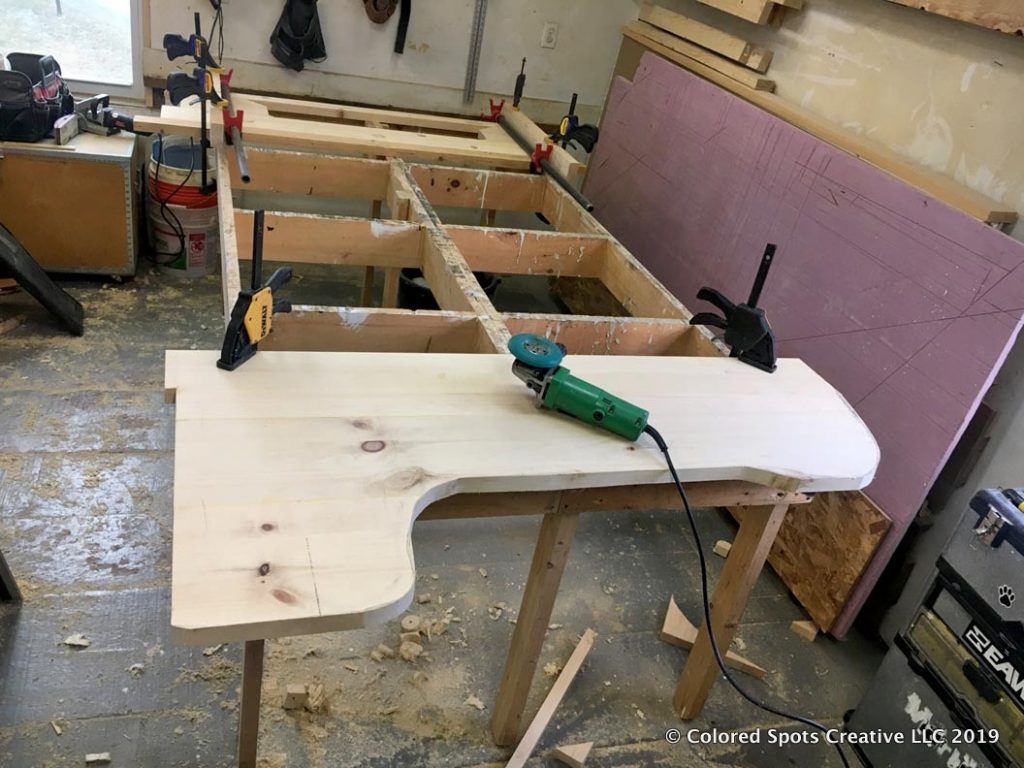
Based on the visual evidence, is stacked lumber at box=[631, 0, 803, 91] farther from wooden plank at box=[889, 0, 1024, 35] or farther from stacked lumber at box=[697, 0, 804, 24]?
wooden plank at box=[889, 0, 1024, 35]

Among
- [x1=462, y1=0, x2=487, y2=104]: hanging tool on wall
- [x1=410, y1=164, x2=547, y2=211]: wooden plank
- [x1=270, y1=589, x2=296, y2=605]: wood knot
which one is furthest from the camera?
[x1=462, y1=0, x2=487, y2=104]: hanging tool on wall

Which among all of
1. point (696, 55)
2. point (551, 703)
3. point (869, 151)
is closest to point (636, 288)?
point (869, 151)

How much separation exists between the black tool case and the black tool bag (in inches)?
134

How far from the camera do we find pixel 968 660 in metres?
1.57

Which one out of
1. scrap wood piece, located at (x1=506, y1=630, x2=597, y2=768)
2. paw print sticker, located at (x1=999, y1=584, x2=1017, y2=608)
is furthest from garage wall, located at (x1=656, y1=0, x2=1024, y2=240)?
scrap wood piece, located at (x1=506, y1=630, x2=597, y2=768)

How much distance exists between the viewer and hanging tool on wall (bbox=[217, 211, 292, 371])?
4.30 ft

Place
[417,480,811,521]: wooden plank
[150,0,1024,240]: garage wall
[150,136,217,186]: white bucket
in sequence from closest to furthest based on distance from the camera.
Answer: [417,480,811,521]: wooden plank → [150,0,1024,240]: garage wall → [150,136,217,186]: white bucket

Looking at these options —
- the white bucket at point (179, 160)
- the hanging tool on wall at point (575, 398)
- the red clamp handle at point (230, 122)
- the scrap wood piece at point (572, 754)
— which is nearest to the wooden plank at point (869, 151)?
the hanging tool on wall at point (575, 398)

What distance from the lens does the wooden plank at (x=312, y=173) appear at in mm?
2627

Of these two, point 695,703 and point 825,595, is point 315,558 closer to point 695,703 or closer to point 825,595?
point 695,703

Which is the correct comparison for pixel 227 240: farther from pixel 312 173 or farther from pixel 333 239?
pixel 312 173

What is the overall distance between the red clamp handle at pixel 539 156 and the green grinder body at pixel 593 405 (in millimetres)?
1760

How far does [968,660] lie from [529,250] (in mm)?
1568

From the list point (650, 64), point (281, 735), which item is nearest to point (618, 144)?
point (650, 64)
